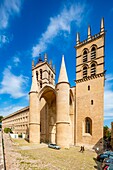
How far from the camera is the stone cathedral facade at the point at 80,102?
20594 mm

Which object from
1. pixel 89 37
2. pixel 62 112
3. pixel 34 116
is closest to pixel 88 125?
pixel 62 112

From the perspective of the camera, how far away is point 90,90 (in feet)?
75.8

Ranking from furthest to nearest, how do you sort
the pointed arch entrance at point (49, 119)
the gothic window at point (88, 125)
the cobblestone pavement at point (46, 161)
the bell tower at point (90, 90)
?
the pointed arch entrance at point (49, 119), the gothic window at point (88, 125), the bell tower at point (90, 90), the cobblestone pavement at point (46, 161)

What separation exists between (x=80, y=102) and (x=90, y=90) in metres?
2.90

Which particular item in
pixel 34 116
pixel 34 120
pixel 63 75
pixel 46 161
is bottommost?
pixel 46 161

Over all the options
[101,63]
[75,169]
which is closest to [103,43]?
[101,63]

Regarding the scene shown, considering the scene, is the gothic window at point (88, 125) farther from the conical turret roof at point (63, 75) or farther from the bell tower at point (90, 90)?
the conical turret roof at point (63, 75)

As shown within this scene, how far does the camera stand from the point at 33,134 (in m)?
23.8

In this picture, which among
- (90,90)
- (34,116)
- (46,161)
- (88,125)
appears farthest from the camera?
(34,116)

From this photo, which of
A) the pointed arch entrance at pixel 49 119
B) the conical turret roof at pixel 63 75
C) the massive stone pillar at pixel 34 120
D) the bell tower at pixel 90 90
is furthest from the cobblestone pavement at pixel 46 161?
the pointed arch entrance at pixel 49 119

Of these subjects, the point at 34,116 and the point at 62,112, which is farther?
the point at 34,116

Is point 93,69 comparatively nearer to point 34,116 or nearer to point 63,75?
point 63,75

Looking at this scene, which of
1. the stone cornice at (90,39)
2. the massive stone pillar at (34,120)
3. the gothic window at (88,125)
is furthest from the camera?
the massive stone pillar at (34,120)

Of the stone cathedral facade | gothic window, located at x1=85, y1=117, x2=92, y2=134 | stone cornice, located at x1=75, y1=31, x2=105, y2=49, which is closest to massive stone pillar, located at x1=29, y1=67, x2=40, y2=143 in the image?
the stone cathedral facade
